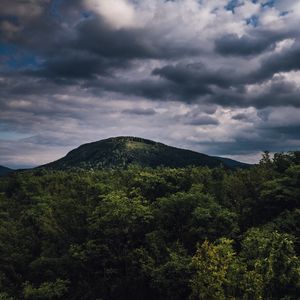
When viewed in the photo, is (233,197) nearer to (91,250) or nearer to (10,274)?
(91,250)

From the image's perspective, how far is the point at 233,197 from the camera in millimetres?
75438

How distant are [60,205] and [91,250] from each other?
16.5 m

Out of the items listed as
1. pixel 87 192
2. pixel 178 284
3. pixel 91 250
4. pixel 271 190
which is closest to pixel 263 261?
pixel 178 284

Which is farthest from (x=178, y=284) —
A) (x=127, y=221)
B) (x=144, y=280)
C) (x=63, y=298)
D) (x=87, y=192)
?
(x=87, y=192)

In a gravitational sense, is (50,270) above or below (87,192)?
below

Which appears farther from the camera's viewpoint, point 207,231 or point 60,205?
point 60,205

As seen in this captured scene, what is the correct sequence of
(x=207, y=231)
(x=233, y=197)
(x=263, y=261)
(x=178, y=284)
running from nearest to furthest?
1. (x=263, y=261)
2. (x=178, y=284)
3. (x=207, y=231)
4. (x=233, y=197)

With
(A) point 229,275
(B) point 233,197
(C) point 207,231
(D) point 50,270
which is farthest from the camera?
(B) point 233,197

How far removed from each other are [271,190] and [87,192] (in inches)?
1374

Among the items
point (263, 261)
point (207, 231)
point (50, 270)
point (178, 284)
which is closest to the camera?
point (263, 261)

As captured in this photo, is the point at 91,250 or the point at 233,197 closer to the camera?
the point at 91,250

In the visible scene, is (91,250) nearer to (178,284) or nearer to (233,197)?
(178,284)

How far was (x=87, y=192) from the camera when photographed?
7894 cm

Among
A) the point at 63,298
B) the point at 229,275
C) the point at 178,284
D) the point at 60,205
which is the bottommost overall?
the point at 63,298
